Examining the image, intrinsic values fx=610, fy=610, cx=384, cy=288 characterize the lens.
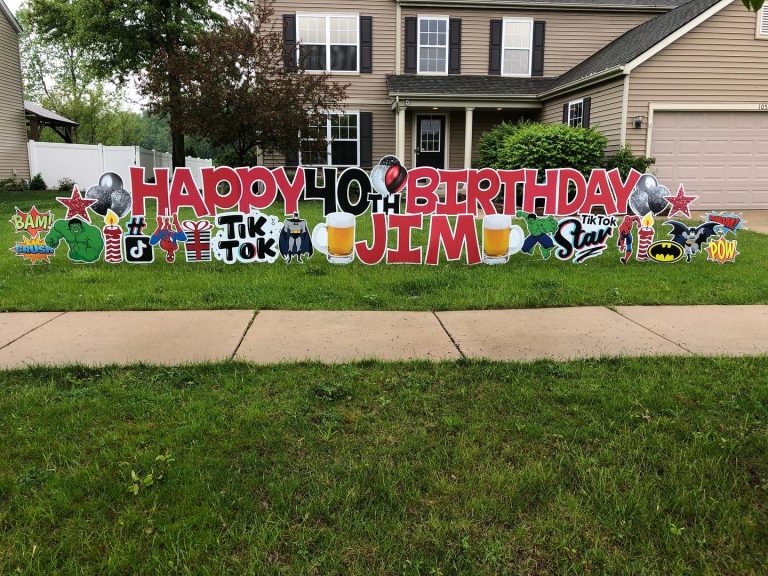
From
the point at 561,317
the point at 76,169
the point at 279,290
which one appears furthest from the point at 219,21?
the point at 561,317

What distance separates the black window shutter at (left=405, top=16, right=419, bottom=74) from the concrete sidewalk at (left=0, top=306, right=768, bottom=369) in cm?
1587

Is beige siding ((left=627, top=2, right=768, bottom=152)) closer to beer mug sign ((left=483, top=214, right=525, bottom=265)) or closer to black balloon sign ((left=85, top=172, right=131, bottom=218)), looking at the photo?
beer mug sign ((left=483, top=214, right=525, bottom=265))

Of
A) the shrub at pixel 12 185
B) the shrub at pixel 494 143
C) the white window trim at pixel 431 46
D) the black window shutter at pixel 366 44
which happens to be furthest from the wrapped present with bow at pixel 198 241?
the shrub at pixel 12 185

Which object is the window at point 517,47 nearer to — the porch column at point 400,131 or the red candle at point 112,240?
the porch column at point 400,131

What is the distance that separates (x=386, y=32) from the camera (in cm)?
1978

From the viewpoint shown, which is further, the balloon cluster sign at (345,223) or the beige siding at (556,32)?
the beige siding at (556,32)

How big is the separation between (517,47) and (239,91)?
32.0 ft

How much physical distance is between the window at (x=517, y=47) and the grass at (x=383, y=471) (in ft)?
59.4

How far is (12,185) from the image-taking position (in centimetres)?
2264

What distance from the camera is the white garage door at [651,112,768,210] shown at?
15.1 meters

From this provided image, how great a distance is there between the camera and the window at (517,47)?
2012 cm

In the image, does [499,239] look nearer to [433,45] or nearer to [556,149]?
[556,149]

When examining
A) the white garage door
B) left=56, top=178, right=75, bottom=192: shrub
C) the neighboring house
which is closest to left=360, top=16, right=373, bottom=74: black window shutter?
the white garage door

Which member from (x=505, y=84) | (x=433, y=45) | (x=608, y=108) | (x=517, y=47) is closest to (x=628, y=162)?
(x=608, y=108)
